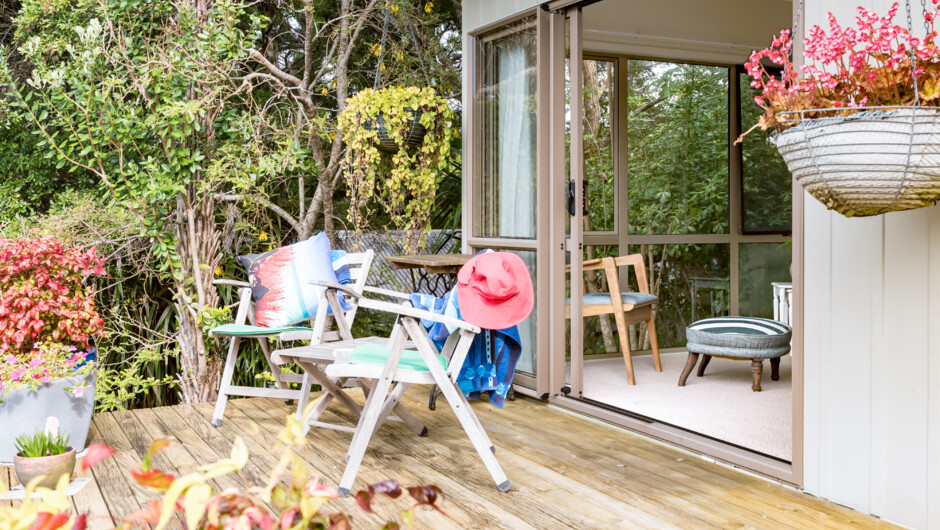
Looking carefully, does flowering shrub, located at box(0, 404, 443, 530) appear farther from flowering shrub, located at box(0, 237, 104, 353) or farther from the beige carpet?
flowering shrub, located at box(0, 237, 104, 353)

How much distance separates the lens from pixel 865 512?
2787 mm

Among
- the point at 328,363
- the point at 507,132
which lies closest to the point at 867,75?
the point at 328,363

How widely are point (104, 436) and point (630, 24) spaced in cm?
440

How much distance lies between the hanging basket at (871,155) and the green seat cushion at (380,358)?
160 centimetres

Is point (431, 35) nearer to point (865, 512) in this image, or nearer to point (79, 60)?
point (79, 60)

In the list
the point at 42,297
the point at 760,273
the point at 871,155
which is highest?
the point at 871,155

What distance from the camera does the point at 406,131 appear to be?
5.07 m

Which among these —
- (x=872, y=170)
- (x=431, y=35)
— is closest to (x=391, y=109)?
(x=431, y=35)

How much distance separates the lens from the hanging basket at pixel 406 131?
5012 millimetres

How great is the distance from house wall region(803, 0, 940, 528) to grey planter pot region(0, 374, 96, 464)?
299 cm

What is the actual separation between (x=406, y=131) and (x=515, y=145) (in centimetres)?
73

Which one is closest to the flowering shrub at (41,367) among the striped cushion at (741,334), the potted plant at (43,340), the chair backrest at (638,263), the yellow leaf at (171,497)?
the potted plant at (43,340)

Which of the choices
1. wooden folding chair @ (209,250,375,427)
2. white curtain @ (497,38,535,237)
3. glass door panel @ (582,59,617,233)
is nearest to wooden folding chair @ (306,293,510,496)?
wooden folding chair @ (209,250,375,427)

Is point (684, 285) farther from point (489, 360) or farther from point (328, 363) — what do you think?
point (328, 363)
